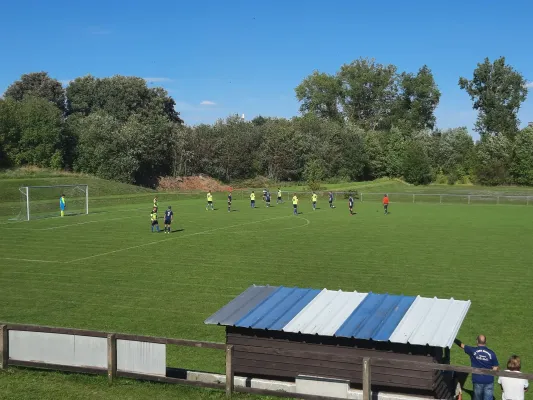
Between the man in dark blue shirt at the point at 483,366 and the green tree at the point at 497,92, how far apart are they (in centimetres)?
10061

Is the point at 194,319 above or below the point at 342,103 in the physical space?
below

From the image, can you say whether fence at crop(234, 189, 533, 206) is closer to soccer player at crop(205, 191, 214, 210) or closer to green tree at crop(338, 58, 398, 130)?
soccer player at crop(205, 191, 214, 210)

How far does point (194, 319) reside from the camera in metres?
17.1

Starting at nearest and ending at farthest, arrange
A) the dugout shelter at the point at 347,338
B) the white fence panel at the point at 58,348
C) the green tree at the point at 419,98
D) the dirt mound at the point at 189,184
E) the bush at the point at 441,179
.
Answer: the dugout shelter at the point at 347,338 < the white fence panel at the point at 58,348 < the dirt mound at the point at 189,184 < the bush at the point at 441,179 < the green tree at the point at 419,98

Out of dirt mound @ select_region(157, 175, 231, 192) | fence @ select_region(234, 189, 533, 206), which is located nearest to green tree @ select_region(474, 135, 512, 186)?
fence @ select_region(234, 189, 533, 206)

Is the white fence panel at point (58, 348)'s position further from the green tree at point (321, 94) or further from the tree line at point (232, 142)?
the green tree at point (321, 94)

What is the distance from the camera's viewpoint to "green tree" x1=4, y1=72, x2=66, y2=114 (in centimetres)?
9919

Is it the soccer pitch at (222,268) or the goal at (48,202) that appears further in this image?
the goal at (48,202)

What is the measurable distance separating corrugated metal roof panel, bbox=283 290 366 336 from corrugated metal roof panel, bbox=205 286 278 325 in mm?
956

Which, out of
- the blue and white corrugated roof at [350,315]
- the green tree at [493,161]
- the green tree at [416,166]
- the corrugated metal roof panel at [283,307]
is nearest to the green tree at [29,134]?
the green tree at [416,166]

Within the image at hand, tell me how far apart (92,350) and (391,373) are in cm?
489

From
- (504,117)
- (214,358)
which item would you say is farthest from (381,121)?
(214,358)

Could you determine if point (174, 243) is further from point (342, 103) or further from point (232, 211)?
point (342, 103)

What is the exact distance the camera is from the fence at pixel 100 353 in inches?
393
